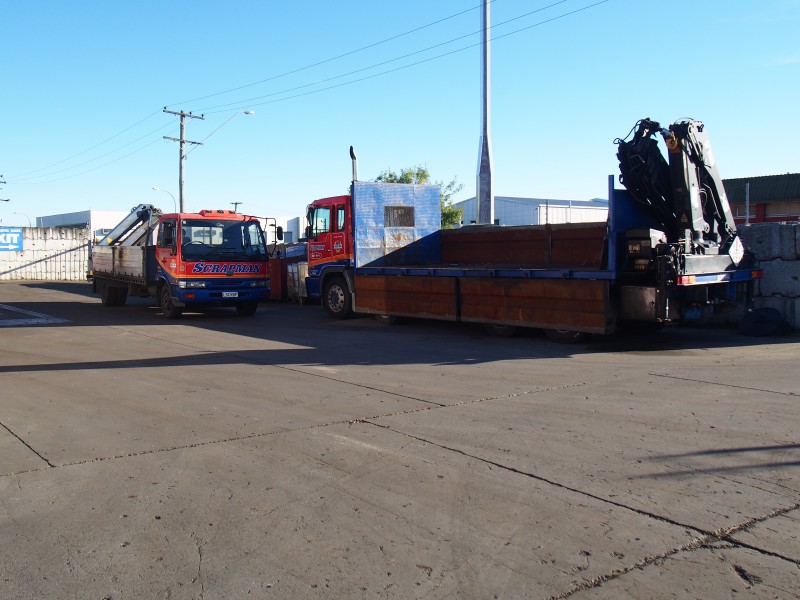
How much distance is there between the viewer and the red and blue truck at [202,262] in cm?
1731

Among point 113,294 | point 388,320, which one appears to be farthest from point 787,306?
point 113,294

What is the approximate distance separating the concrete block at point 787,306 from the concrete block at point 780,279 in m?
0.09

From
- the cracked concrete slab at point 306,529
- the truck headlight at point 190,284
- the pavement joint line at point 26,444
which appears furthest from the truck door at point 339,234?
the cracked concrete slab at point 306,529

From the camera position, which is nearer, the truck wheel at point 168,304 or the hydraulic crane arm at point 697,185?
the hydraulic crane arm at point 697,185

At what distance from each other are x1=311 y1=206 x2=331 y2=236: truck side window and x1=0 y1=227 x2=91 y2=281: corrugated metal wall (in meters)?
26.5

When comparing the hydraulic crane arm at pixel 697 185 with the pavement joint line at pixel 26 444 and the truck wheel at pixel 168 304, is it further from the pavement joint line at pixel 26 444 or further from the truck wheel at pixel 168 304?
the truck wheel at pixel 168 304

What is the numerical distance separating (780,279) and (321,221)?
32.8 feet

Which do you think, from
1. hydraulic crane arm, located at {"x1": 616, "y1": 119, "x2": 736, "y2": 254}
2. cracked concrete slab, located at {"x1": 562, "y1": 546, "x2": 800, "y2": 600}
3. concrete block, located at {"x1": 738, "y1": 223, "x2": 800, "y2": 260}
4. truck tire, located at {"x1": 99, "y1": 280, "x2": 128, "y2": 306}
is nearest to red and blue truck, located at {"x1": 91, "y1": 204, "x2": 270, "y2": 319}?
truck tire, located at {"x1": 99, "y1": 280, "x2": 128, "y2": 306}

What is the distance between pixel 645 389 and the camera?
27.6ft

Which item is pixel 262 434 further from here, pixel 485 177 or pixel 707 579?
pixel 485 177

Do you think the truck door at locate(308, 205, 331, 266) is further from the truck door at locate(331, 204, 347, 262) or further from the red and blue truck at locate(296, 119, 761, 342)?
the red and blue truck at locate(296, 119, 761, 342)

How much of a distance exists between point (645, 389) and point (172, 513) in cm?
575

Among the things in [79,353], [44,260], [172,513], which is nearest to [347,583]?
[172,513]

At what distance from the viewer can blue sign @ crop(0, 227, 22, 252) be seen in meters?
38.7
